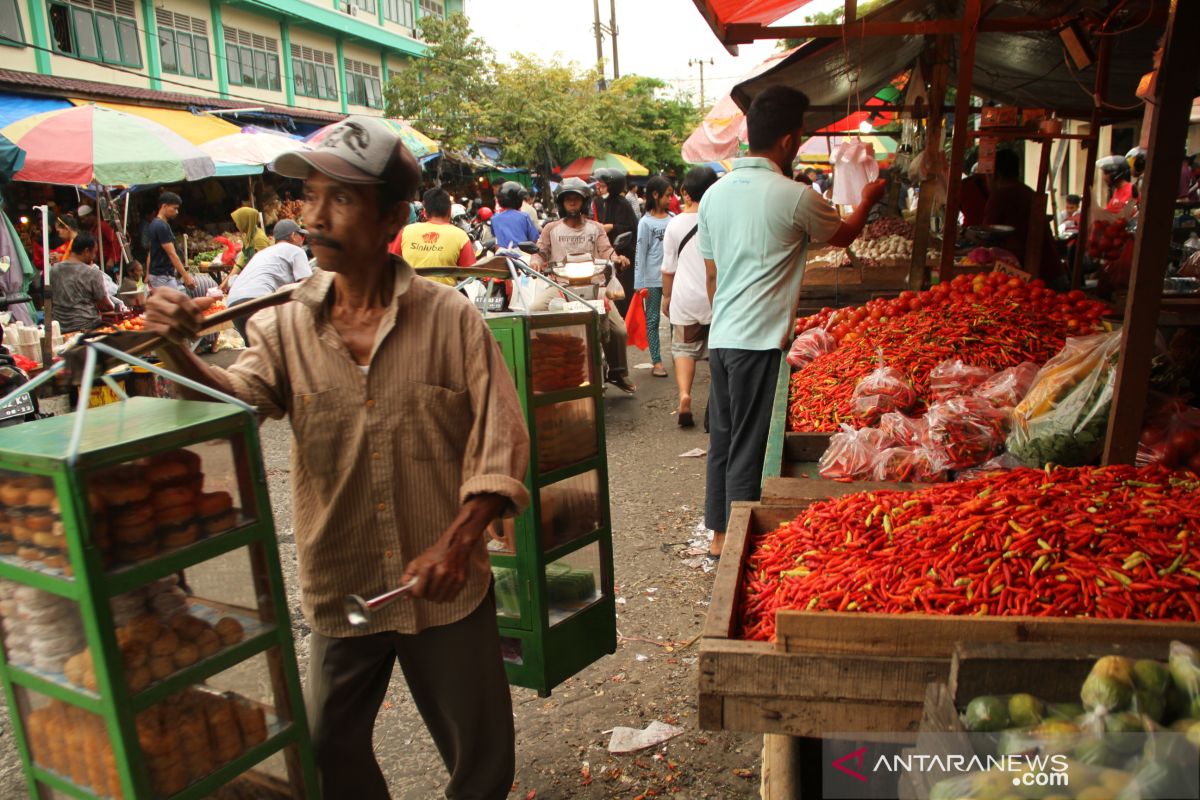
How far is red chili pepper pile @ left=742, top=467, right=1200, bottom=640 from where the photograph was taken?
6.74ft

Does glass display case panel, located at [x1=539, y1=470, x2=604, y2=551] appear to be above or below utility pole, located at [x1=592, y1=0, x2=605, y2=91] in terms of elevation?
below

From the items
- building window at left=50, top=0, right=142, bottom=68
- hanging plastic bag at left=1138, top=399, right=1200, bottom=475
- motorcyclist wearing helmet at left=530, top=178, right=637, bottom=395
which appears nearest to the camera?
hanging plastic bag at left=1138, top=399, right=1200, bottom=475

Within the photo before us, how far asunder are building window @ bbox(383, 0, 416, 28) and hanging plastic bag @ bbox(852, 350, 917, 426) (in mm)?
33169

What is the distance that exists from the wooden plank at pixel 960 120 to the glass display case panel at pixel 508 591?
13.7 ft

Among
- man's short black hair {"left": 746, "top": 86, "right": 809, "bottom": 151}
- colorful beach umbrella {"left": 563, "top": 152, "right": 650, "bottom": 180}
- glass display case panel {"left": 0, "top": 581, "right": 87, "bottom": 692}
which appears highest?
colorful beach umbrella {"left": 563, "top": 152, "right": 650, "bottom": 180}

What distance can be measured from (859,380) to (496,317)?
2.06 m

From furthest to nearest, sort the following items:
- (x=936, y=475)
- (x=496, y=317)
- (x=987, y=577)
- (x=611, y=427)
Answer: (x=611, y=427)
(x=936, y=475)
(x=496, y=317)
(x=987, y=577)

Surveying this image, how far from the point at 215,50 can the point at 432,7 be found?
1552 cm

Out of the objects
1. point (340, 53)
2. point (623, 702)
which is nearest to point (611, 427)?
point (623, 702)

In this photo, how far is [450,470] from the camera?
2.18 m

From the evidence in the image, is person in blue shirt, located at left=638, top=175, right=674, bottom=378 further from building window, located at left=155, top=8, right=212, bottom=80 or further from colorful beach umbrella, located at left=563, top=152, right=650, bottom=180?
colorful beach umbrella, located at left=563, top=152, right=650, bottom=180

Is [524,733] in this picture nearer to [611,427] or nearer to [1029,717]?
[1029,717]

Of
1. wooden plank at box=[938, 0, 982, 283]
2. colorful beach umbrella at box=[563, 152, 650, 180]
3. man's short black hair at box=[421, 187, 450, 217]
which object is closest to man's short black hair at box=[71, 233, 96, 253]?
man's short black hair at box=[421, 187, 450, 217]

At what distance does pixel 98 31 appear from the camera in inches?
795
